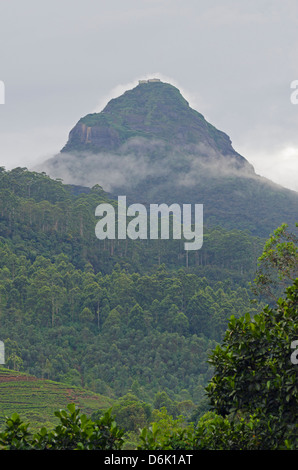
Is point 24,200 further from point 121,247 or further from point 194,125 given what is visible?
point 194,125

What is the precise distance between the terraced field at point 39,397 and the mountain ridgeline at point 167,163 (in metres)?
47.8

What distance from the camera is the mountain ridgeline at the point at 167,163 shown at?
83.0 meters

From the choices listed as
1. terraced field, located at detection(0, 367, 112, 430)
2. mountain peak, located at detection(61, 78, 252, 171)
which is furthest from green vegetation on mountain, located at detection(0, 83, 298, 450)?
mountain peak, located at detection(61, 78, 252, 171)

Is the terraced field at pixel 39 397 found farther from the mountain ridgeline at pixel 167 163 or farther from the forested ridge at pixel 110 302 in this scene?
the mountain ridgeline at pixel 167 163

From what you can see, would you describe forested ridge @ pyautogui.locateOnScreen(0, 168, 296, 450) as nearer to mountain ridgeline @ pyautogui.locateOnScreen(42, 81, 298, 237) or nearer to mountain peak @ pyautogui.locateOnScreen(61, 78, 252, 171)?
mountain ridgeline @ pyautogui.locateOnScreen(42, 81, 298, 237)

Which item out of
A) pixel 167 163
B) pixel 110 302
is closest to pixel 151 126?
pixel 167 163

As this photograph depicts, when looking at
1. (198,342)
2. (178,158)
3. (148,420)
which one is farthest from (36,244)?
(178,158)

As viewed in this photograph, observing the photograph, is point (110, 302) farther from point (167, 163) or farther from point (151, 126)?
point (151, 126)

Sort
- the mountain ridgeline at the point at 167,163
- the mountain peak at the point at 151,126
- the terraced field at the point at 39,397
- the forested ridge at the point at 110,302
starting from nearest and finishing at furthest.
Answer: the terraced field at the point at 39,397
the forested ridge at the point at 110,302
the mountain ridgeline at the point at 167,163
the mountain peak at the point at 151,126

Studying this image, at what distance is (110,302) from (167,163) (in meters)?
56.7

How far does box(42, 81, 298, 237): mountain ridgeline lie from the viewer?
83.0 m

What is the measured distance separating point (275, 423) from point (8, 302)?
35.7m

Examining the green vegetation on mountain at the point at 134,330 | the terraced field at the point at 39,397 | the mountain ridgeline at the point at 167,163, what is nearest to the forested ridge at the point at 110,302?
the green vegetation on mountain at the point at 134,330

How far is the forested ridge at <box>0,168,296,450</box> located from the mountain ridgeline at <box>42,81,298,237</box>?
2597cm
